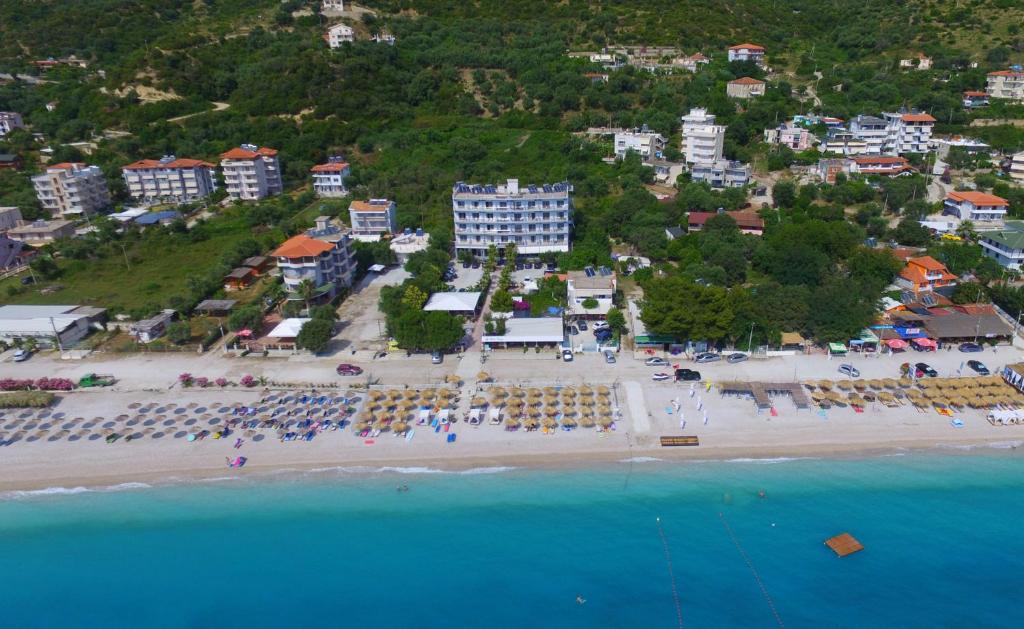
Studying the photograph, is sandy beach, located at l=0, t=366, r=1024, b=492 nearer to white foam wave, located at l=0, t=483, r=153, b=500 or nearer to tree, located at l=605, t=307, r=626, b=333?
white foam wave, located at l=0, t=483, r=153, b=500

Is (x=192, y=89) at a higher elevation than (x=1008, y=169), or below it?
higher

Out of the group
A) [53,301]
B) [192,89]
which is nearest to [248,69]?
[192,89]

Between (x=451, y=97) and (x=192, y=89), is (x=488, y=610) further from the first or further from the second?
(x=192, y=89)

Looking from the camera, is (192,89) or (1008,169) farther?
(192,89)

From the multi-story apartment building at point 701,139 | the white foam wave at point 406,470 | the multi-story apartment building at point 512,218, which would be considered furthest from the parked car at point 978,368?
the multi-story apartment building at point 701,139

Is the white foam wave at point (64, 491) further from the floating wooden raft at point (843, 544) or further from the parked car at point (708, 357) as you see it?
the floating wooden raft at point (843, 544)

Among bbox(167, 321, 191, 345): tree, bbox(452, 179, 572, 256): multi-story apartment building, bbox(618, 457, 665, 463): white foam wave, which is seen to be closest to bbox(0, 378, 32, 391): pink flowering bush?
bbox(167, 321, 191, 345): tree

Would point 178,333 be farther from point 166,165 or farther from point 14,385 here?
point 166,165
